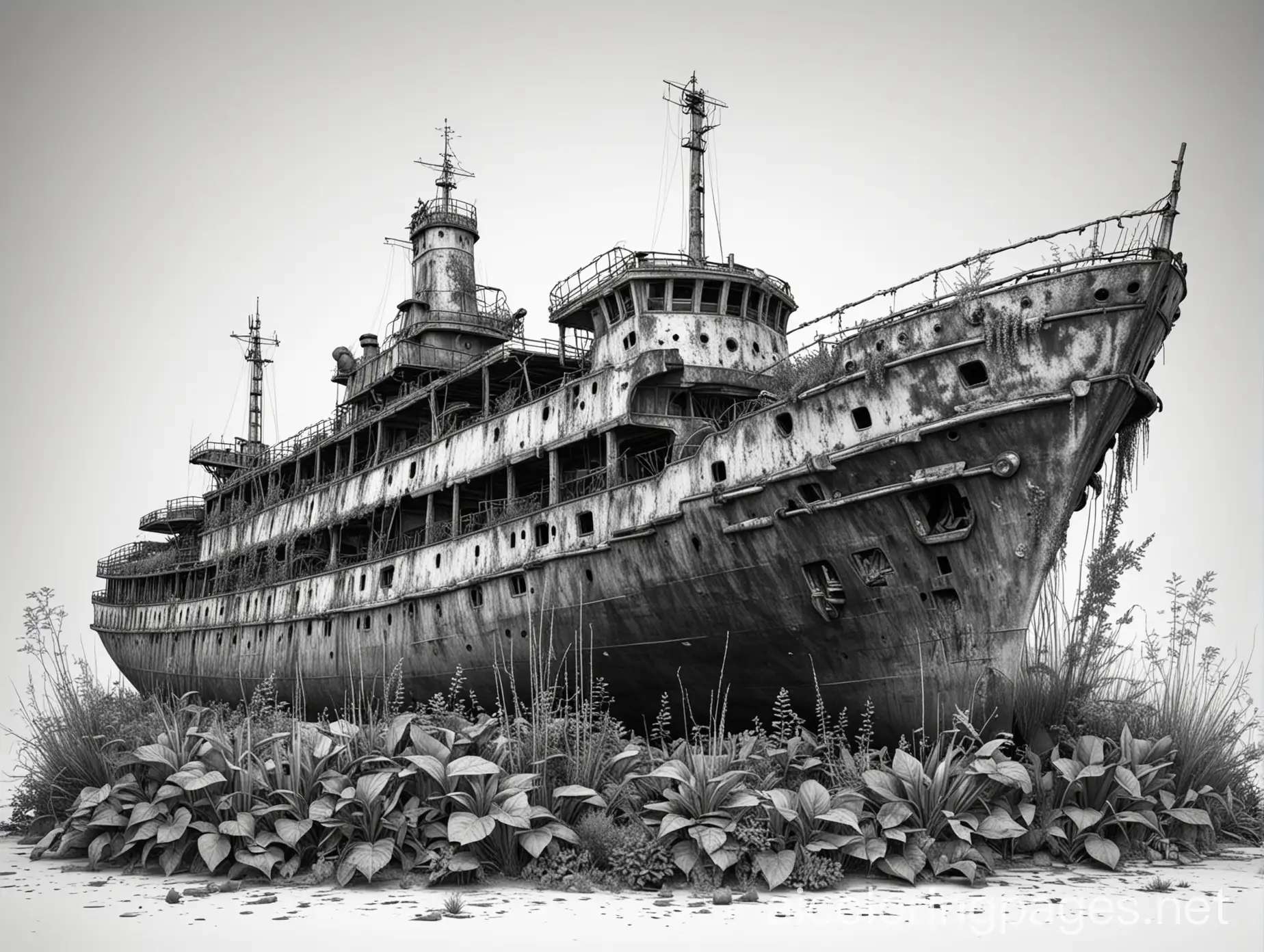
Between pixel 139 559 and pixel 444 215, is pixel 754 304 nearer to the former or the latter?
pixel 444 215

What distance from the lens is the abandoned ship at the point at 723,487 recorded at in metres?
14.5

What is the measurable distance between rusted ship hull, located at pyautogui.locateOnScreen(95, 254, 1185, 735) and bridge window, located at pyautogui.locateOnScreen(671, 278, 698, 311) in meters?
2.02

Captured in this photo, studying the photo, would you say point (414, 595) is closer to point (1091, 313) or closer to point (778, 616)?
point (778, 616)

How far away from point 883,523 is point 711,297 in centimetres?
814

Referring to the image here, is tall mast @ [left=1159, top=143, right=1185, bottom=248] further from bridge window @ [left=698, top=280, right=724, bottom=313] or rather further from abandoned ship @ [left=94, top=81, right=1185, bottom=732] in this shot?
bridge window @ [left=698, top=280, right=724, bottom=313]

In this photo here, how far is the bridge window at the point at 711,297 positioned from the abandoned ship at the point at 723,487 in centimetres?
6

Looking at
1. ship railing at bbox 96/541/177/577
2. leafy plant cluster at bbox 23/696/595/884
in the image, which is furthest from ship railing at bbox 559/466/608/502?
ship railing at bbox 96/541/177/577

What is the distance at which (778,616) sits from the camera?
17.0 metres

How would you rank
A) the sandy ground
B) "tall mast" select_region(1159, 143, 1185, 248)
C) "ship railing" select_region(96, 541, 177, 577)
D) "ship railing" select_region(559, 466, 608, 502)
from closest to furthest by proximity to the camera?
the sandy ground, "tall mast" select_region(1159, 143, 1185, 248), "ship railing" select_region(559, 466, 608, 502), "ship railing" select_region(96, 541, 177, 577)

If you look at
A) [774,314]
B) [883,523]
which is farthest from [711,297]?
[883,523]

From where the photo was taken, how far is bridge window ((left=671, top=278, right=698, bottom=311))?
21438 mm

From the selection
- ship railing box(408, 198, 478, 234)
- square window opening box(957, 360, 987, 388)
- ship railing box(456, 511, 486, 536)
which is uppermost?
ship railing box(408, 198, 478, 234)

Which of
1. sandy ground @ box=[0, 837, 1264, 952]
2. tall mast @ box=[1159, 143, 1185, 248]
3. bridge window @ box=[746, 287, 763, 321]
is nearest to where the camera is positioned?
sandy ground @ box=[0, 837, 1264, 952]

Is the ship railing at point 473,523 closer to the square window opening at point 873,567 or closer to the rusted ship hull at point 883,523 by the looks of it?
the rusted ship hull at point 883,523
